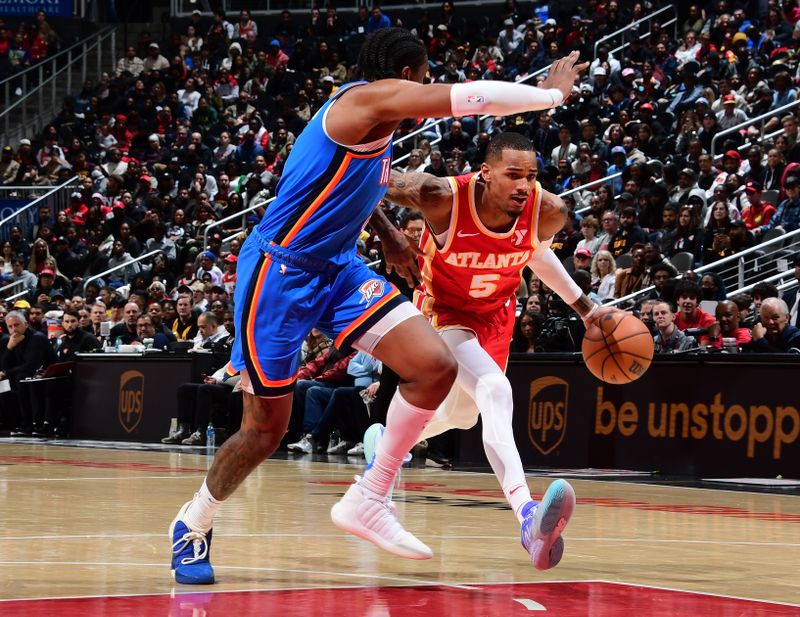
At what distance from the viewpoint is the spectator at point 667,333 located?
11.9 meters

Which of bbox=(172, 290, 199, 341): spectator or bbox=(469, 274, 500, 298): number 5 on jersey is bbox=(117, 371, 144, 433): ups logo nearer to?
bbox=(172, 290, 199, 341): spectator

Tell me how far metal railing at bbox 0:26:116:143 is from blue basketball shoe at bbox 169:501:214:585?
24.8 m

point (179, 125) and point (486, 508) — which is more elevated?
point (179, 125)

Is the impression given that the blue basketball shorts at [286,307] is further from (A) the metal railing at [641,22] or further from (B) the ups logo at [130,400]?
(A) the metal railing at [641,22]

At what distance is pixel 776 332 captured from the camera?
11453mm

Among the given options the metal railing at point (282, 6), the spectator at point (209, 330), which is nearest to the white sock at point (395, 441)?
the spectator at point (209, 330)

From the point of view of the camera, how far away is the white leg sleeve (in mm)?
5785

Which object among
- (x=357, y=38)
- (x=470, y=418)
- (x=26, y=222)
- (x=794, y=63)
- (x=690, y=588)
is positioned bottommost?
(x=690, y=588)

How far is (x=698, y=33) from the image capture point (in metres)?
21.1

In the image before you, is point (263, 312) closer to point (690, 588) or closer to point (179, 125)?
point (690, 588)

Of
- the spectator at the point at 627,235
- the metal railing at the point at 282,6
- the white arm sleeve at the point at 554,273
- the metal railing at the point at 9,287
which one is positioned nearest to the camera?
the white arm sleeve at the point at 554,273

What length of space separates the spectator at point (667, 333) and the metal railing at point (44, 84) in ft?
65.0

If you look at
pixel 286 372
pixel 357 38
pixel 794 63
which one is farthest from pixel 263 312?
pixel 357 38

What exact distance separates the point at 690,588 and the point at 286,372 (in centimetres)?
172
